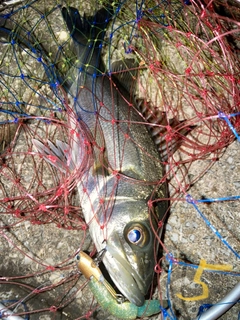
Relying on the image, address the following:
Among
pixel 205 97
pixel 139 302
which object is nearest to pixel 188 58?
pixel 205 97

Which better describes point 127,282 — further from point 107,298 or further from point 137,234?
point 137,234

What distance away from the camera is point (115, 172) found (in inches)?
108

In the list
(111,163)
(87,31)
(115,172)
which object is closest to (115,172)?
(115,172)

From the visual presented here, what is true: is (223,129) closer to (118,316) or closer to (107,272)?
(107,272)

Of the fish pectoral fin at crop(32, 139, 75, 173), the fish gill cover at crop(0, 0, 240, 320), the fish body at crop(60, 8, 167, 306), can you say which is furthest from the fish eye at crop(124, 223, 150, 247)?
the fish pectoral fin at crop(32, 139, 75, 173)

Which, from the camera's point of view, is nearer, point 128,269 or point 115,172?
point 128,269

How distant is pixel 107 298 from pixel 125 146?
42.6 inches

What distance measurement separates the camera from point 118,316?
258 centimetres

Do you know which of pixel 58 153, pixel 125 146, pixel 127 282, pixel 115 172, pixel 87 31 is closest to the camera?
pixel 127 282

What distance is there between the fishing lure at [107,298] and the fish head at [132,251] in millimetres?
77

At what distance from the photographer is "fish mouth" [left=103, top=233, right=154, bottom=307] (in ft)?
8.07

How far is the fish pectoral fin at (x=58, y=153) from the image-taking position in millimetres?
2957

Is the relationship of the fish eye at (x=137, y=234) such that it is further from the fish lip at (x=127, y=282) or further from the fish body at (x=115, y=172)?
the fish lip at (x=127, y=282)

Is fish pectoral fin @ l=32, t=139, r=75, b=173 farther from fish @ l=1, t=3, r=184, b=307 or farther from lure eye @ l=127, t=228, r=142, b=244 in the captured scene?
lure eye @ l=127, t=228, r=142, b=244
